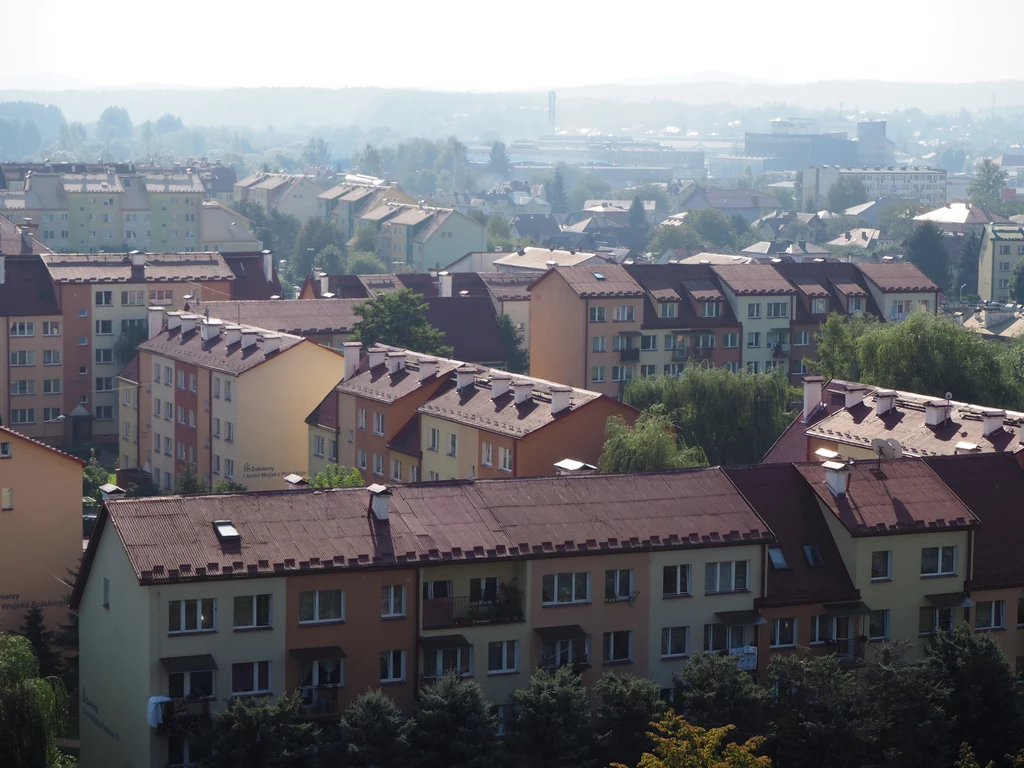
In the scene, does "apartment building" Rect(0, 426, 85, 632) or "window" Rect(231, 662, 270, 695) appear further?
"apartment building" Rect(0, 426, 85, 632)

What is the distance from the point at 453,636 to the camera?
3109cm

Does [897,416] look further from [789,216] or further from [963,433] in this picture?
[789,216]

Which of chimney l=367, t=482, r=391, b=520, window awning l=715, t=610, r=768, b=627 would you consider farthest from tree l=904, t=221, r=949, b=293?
chimney l=367, t=482, r=391, b=520

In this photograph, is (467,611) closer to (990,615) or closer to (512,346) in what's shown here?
(990,615)

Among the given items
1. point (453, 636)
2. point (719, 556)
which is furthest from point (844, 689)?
point (453, 636)

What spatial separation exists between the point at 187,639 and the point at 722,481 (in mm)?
10418

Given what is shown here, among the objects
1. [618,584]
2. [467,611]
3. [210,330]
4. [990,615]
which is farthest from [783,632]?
[210,330]

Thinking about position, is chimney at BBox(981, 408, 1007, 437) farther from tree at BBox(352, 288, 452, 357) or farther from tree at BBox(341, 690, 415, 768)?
tree at BBox(352, 288, 452, 357)

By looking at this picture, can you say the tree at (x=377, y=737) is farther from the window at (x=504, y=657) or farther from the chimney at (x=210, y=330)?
the chimney at (x=210, y=330)

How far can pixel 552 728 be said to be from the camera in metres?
28.8

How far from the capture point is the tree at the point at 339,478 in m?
45.5

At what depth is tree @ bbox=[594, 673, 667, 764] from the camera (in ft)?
95.7

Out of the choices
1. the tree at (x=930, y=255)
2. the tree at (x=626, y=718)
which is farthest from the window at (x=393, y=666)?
the tree at (x=930, y=255)

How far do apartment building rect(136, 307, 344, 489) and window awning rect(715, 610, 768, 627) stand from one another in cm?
2537
